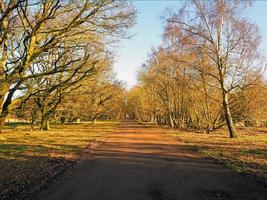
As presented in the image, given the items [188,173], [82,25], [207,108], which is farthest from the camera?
[207,108]

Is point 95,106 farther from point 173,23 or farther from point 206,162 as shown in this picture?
point 206,162

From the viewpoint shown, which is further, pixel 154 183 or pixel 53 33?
pixel 53 33

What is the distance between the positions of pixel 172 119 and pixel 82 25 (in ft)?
123

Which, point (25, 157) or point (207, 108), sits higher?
point (207, 108)

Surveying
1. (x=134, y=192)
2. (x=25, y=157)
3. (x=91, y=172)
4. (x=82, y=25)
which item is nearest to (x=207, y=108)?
(x=82, y=25)

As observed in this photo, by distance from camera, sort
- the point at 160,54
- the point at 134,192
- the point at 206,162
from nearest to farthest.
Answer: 1. the point at 134,192
2. the point at 206,162
3. the point at 160,54

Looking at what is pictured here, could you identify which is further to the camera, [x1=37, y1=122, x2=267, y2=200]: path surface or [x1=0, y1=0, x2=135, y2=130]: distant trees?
[x1=0, y1=0, x2=135, y2=130]: distant trees

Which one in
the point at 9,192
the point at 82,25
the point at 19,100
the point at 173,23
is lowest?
the point at 9,192

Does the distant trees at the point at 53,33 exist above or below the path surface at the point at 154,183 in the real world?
above

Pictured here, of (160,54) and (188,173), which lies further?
(160,54)

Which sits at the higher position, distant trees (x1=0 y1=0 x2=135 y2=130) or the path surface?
distant trees (x1=0 y1=0 x2=135 y2=130)

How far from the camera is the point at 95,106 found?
198 feet

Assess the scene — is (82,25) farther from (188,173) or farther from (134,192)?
(134,192)

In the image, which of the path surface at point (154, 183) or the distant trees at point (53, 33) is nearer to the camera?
the path surface at point (154, 183)
